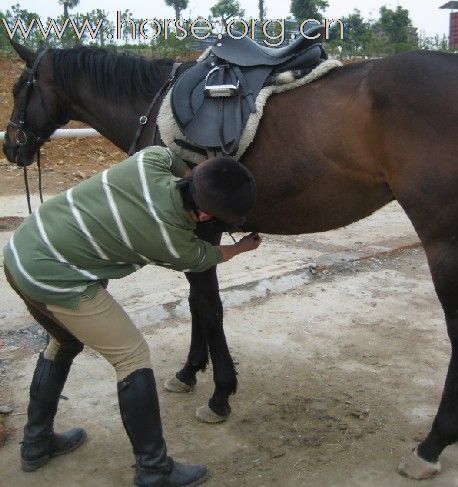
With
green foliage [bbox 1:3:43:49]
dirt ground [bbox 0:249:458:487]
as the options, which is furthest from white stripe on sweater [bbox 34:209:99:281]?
green foliage [bbox 1:3:43:49]

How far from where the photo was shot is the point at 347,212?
2727mm

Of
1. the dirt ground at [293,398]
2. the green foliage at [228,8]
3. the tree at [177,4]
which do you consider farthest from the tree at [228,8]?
the dirt ground at [293,398]

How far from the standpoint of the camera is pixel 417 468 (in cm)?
252

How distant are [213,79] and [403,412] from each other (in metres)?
1.92

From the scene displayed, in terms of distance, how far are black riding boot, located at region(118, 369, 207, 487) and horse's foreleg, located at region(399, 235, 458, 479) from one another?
39.6 inches

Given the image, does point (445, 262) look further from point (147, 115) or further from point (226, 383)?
point (147, 115)

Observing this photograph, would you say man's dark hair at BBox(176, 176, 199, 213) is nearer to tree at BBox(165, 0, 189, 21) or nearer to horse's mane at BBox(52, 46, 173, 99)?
horse's mane at BBox(52, 46, 173, 99)

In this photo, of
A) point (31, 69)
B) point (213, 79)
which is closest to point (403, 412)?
point (213, 79)

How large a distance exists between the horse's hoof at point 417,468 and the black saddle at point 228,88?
5.07 feet

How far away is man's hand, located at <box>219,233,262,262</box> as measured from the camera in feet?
7.91

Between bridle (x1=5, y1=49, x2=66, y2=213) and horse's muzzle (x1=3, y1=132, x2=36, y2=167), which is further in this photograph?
horse's muzzle (x1=3, y1=132, x2=36, y2=167)

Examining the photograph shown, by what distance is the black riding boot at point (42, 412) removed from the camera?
2605 mm

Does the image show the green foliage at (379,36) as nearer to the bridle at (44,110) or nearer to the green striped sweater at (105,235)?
the bridle at (44,110)

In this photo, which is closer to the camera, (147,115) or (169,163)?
(169,163)
